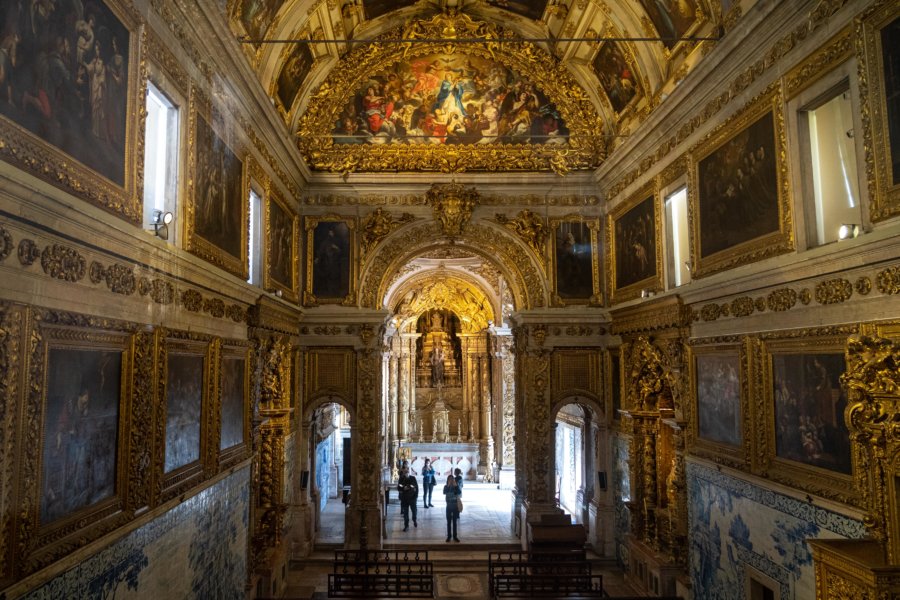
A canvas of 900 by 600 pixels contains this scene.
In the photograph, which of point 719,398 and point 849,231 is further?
point 719,398

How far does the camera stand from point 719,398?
10609 mm

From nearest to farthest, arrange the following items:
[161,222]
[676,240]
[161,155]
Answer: [161,222]
[161,155]
[676,240]

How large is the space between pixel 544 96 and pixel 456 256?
911cm

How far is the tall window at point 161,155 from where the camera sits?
8.26 m

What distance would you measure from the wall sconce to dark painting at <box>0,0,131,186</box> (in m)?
0.90

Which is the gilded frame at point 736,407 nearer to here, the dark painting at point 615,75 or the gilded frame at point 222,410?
the dark painting at point 615,75

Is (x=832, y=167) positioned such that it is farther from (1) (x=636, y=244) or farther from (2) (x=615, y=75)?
(2) (x=615, y=75)

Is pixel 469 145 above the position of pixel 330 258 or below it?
above

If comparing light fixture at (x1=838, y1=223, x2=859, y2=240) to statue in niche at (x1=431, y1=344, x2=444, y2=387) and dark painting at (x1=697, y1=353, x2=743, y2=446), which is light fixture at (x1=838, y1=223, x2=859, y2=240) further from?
statue in niche at (x1=431, y1=344, x2=444, y2=387)

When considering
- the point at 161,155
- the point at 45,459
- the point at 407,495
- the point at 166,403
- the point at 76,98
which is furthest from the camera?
the point at 407,495

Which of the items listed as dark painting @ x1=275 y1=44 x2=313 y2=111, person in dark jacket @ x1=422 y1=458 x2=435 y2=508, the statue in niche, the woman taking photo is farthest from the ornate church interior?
the statue in niche

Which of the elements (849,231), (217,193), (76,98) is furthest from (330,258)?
(849,231)

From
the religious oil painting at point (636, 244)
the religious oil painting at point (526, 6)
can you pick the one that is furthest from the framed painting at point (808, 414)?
the religious oil painting at point (526, 6)

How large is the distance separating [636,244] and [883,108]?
8509 mm
